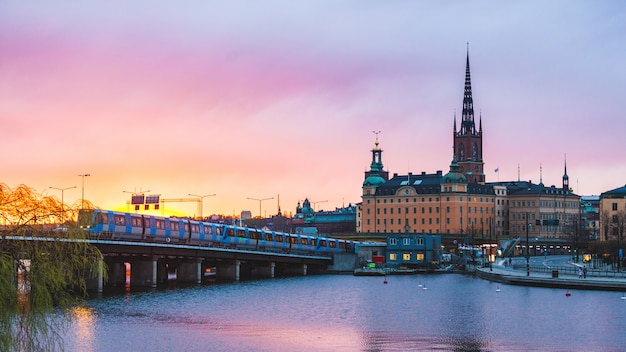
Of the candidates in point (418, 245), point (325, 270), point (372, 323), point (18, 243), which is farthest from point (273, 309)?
point (418, 245)

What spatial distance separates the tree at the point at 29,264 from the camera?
119 feet

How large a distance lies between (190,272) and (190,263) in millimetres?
1162

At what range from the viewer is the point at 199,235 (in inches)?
5325

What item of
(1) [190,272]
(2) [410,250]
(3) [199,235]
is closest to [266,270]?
(3) [199,235]

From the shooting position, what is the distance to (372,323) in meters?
78.1

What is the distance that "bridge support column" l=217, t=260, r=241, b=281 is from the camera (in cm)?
13412

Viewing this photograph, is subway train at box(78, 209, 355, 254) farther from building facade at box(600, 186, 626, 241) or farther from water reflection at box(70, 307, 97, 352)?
building facade at box(600, 186, 626, 241)

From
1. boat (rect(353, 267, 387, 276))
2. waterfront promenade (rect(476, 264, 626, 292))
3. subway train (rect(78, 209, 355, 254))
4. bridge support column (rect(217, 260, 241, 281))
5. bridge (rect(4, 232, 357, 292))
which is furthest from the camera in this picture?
boat (rect(353, 267, 387, 276))

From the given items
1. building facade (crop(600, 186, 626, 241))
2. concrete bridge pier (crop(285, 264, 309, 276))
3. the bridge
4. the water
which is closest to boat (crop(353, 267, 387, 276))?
the bridge

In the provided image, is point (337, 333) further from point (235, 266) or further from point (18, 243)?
point (235, 266)

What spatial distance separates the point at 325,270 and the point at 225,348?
324ft

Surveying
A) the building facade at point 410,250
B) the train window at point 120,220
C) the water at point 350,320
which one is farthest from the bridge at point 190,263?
the building facade at point 410,250

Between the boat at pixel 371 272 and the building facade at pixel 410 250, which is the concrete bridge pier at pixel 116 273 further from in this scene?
the building facade at pixel 410 250

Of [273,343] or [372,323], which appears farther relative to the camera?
[372,323]
